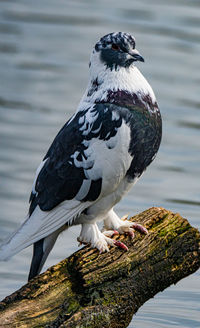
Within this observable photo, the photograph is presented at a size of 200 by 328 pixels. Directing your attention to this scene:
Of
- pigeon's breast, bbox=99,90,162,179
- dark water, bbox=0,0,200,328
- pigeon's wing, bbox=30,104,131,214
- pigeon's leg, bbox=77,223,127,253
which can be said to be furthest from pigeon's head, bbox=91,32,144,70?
dark water, bbox=0,0,200,328

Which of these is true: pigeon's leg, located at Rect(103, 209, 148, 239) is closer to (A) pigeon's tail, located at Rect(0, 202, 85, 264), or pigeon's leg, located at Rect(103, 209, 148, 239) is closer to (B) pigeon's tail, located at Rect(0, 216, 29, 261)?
(A) pigeon's tail, located at Rect(0, 202, 85, 264)

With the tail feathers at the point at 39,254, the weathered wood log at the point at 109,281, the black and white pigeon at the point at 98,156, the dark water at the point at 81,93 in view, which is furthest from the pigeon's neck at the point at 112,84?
the dark water at the point at 81,93

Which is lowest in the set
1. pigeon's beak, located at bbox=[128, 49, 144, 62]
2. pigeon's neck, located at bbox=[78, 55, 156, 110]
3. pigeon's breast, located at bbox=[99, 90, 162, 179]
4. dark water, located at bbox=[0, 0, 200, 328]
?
dark water, located at bbox=[0, 0, 200, 328]

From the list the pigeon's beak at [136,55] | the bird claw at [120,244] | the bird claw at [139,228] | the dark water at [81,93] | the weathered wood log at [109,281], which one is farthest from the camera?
the dark water at [81,93]

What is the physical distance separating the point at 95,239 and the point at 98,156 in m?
0.71

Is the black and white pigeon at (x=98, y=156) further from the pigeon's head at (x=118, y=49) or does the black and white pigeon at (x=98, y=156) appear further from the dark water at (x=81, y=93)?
the dark water at (x=81, y=93)

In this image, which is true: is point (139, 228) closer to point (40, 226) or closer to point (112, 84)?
point (40, 226)

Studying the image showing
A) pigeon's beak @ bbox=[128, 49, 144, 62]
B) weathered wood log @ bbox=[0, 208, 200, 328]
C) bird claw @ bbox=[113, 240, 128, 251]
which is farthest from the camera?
pigeon's beak @ bbox=[128, 49, 144, 62]

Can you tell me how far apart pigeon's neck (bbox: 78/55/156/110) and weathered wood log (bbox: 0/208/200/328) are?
3.45ft

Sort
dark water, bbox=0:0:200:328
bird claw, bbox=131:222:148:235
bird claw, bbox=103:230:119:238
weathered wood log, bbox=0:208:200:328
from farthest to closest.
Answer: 1. dark water, bbox=0:0:200:328
2. bird claw, bbox=103:230:119:238
3. bird claw, bbox=131:222:148:235
4. weathered wood log, bbox=0:208:200:328

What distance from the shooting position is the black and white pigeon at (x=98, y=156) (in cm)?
802

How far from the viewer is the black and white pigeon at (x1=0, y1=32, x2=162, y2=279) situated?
8023 millimetres

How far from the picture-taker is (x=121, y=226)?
26.9 ft

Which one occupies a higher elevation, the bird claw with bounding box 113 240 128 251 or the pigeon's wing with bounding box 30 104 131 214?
the pigeon's wing with bounding box 30 104 131 214
